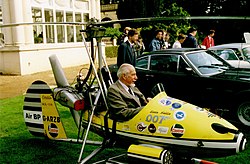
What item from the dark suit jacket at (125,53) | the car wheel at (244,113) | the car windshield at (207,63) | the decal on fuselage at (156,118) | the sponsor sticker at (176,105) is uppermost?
the dark suit jacket at (125,53)

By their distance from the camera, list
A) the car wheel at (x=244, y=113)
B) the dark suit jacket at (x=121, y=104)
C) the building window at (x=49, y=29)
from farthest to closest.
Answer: the building window at (x=49, y=29) → the car wheel at (x=244, y=113) → the dark suit jacket at (x=121, y=104)

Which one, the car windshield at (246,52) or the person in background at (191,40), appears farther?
the person in background at (191,40)

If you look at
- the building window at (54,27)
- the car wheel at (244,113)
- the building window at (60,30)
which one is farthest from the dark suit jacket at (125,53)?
the building window at (60,30)

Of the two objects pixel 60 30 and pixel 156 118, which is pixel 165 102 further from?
pixel 60 30

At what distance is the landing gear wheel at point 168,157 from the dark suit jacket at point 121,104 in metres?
0.65

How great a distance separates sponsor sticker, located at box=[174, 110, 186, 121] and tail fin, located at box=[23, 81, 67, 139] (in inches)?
80.7

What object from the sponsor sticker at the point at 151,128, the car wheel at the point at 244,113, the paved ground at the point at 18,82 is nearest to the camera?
the sponsor sticker at the point at 151,128

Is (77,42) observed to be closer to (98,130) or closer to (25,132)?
(25,132)

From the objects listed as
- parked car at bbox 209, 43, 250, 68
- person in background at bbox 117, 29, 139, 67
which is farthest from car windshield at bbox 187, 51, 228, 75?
person in background at bbox 117, 29, 139, 67

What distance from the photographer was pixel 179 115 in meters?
3.64

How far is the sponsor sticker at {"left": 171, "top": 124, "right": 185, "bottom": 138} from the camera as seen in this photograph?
11.7 feet

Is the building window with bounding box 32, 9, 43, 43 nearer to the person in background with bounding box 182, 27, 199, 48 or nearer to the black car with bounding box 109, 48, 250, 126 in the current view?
the person in background with bounding box 182, 27, 199, 48

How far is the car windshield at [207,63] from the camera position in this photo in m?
7.11

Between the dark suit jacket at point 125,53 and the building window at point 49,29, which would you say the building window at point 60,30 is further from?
the dark suit jacket at point 125,53
